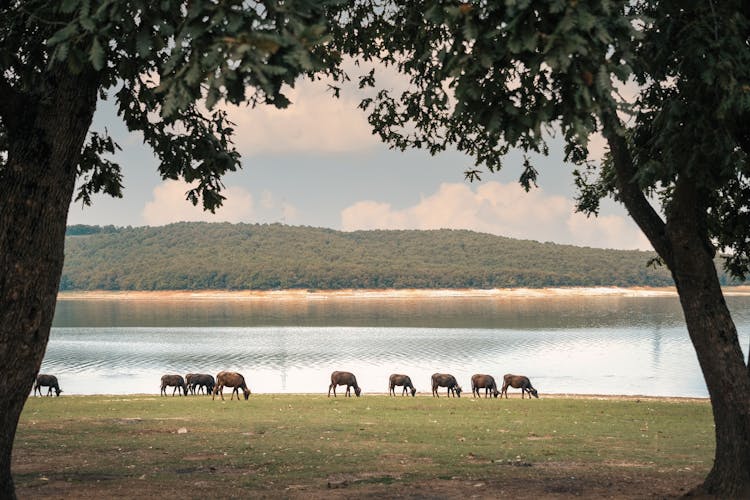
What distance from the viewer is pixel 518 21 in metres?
5.55

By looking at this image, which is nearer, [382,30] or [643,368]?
[382,30]

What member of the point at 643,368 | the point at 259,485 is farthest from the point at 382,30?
the point at 643,368

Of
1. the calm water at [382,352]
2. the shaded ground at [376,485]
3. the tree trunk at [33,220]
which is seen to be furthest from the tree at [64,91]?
the calm water at [382,352]

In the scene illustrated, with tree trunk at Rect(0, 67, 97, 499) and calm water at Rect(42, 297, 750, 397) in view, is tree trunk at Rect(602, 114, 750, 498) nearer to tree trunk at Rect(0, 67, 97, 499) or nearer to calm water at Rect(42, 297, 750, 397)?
tree trunk at Rect(0, 67, 97, 499)

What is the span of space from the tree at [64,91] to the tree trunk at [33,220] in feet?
0.03

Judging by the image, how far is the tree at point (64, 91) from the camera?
5375mm

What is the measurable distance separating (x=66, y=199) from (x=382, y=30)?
20.8 ft

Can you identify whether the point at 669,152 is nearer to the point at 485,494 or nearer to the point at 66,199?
the point at 485,494

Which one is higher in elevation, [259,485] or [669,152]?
[669,152]

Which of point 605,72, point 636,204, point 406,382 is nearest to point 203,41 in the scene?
point 605,72

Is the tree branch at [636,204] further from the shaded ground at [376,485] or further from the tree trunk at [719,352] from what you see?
the shaded ground at [376,485]

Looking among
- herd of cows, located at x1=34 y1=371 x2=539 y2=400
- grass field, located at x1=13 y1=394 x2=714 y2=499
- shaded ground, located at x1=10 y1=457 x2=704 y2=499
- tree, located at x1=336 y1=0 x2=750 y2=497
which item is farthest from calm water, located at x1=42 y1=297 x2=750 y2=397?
tree, located at x1=336 y1=0 x2=750 y2=497

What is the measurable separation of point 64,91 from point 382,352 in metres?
56.2

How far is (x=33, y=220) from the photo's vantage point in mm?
8469
